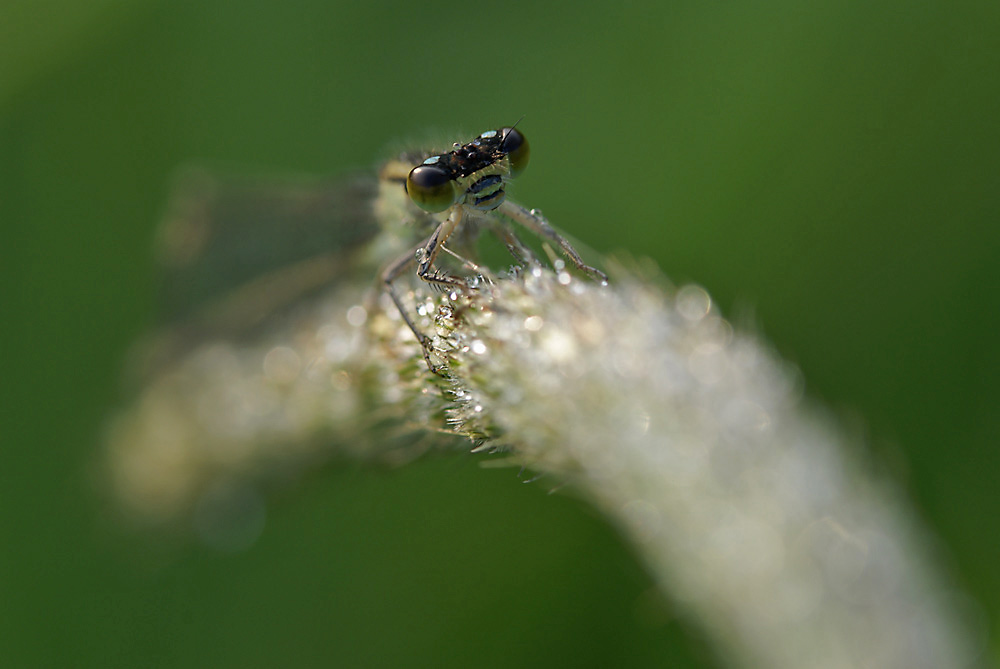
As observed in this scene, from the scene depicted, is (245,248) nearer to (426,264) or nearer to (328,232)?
(328,232)

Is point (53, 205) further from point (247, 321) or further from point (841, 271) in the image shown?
point (841, 271)

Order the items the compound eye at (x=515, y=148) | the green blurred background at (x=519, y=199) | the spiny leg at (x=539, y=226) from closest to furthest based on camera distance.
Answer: the spiny leg at (x=539, y=226)
the compound eye at (x=515, y=148)
the green blurred background at (x=519, y=199)

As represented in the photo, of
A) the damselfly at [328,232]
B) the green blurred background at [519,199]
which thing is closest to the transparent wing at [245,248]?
the damselfly at [328,232]

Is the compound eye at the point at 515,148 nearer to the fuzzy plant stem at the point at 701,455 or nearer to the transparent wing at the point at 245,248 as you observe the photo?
the transparent wing at the point at 245,248

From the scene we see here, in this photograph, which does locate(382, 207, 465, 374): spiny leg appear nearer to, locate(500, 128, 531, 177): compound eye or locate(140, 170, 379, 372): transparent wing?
locate(500, 128, 531, 177): compound eye

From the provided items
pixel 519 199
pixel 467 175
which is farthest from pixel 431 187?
pixel 519 199

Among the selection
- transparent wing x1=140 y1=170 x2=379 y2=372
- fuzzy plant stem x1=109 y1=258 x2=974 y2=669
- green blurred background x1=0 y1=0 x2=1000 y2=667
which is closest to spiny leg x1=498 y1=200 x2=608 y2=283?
fuzzy plant stem x1=109 y1=258 x2=974 y2=669
